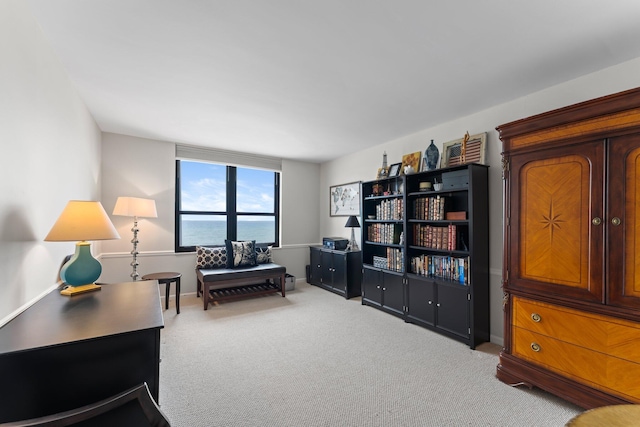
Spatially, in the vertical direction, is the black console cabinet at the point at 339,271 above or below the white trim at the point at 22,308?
below

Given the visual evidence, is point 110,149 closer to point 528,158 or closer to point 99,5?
point 99,5

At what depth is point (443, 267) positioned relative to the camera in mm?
3150

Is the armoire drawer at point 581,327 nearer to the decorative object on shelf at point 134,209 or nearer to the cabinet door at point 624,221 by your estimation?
the cabinet door at point 624,221

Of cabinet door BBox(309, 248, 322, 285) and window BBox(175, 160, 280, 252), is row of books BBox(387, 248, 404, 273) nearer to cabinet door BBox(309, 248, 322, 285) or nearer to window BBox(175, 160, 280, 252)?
cabinet door BBox(309, 248, 322, 285)

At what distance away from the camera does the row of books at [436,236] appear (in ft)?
9.97

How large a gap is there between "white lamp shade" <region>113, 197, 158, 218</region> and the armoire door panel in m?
4.57

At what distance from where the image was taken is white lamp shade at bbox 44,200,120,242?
1737mm

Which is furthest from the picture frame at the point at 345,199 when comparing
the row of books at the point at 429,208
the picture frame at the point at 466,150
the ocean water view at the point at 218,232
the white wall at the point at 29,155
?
the white wall at the point at 29,155

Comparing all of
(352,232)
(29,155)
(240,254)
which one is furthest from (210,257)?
(29,155)

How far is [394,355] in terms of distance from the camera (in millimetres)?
2596

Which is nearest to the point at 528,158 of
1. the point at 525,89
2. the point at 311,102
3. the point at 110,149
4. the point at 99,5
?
Result: the point at 525,89

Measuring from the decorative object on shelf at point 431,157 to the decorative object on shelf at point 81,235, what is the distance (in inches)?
131

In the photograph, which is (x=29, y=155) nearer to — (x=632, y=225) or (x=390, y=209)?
(x=390, y=209)

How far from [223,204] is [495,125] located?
4211 millimetres
